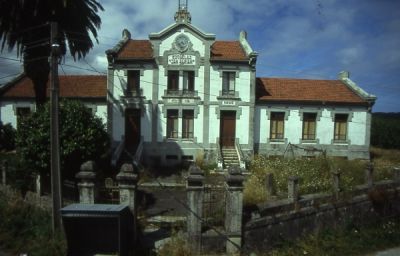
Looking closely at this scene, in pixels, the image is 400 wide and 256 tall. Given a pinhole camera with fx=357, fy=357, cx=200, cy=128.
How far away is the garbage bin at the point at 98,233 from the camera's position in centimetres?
959

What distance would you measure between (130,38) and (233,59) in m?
7.67

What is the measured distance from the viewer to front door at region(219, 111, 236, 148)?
79.0ft

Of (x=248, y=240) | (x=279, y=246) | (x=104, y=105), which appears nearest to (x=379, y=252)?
(x=279, y=246)

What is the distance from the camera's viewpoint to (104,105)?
24.4 meters

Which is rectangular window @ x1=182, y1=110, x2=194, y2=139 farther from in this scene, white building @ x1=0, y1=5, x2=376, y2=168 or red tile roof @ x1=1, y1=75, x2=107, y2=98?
red tile roof @ x1=1, y1=75, x2=107, y2=98

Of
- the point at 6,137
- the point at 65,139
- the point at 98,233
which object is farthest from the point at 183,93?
the point at 98,233

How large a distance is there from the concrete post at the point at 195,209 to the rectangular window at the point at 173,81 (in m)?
14.1

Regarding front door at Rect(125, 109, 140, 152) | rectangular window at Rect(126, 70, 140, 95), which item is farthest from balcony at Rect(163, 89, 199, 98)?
front door at Rect(125, 109, 140, 152)

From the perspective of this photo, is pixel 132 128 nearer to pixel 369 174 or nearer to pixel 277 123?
pixel 277 123

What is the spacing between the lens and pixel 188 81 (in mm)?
23781

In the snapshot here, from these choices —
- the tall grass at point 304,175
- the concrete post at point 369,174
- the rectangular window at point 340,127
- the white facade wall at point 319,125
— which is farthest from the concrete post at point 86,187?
the rectangular window at point 340,127

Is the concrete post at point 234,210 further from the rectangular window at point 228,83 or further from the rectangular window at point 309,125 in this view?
the rectangular window at point 309,125

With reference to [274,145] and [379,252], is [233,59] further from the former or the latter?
[379,252]

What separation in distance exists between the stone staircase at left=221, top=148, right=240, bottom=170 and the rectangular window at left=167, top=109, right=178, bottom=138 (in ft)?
11.3
